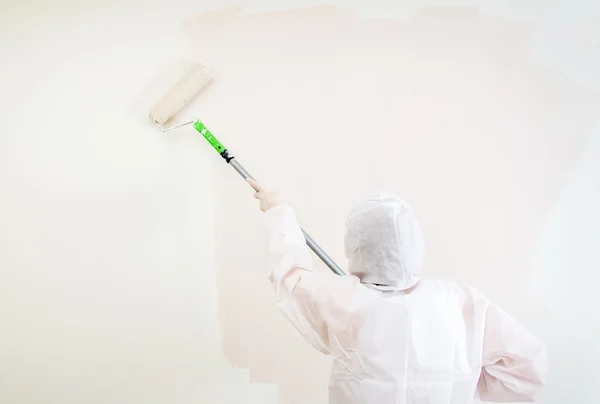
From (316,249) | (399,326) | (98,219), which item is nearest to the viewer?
(399,326)

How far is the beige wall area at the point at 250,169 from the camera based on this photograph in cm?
134

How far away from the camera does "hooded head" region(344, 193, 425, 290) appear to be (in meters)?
0.94

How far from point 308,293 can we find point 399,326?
0.18 metres

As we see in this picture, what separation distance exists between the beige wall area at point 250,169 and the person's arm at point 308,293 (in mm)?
318

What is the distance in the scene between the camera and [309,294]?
0.98m

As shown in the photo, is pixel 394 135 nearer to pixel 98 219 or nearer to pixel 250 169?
pixel 250 169

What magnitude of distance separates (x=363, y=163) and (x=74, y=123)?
0.77 metres

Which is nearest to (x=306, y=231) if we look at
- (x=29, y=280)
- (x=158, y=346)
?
(x=158, y=346)

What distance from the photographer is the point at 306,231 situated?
1.40 meters

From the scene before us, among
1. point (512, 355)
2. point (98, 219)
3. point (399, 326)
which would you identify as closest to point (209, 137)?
point (98, 219)

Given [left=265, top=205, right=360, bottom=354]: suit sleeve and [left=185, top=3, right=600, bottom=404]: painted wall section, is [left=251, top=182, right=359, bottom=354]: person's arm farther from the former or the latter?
[left=185, top=3, right=600, bottom=404]: painted wall section

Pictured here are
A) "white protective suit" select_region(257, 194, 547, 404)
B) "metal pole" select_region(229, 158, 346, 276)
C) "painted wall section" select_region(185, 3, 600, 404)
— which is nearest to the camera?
"white protective suit" select_region(257, 194, 547, 404)

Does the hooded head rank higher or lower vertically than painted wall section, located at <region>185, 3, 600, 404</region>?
lower

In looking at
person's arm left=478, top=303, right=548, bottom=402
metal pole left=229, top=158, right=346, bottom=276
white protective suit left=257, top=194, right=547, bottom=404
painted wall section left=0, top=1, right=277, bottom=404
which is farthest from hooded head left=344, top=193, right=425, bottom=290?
painted wall section left=0, top=1, right=277, bottom=404
